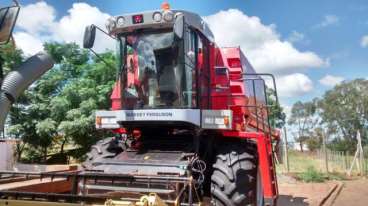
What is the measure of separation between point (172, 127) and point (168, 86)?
0.76 m

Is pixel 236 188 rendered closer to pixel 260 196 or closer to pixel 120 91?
pixel 260 196

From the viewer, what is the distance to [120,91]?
708cm

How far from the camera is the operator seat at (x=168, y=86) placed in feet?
21.6

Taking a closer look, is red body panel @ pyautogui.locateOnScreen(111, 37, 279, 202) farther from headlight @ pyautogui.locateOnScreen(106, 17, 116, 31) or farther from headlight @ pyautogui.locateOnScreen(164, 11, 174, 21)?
headlight @ pyautogui.locateOnScreen(164, 11, 174, 21)

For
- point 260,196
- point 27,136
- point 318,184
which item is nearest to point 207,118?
point 260,196

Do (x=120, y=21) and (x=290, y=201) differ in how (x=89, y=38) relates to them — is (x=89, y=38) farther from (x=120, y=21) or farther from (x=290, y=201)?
(x=290, y=201)

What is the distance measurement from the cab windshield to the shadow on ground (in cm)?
556

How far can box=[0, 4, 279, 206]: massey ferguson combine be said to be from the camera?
5.89 m

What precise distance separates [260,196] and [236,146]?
56.1 inches

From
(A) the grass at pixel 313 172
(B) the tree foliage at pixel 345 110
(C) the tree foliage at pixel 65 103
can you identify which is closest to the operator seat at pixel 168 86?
(C) the tree foliage at pixel 65 103

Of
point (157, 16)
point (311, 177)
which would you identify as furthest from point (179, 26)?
point (311, 177)

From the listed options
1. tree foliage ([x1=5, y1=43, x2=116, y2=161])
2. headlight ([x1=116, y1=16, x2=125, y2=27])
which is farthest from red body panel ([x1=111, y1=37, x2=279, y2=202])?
tree foliage ([x1=5, y1=43, x2=116, y2=161])

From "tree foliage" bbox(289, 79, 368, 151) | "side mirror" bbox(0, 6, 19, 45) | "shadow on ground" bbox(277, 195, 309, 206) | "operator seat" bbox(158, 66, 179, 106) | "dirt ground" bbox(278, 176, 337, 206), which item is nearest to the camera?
Result: "side mirror" bbox(0, 6, 19, 45)

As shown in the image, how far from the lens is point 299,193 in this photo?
1328 centimetres
